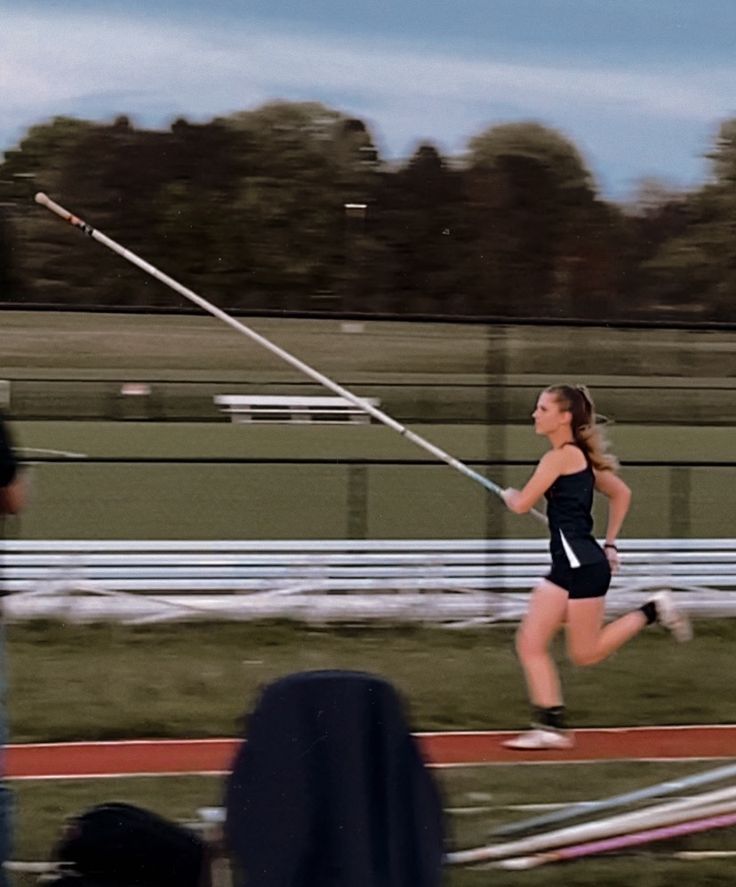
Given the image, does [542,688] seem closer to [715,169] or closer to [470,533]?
[715,169]

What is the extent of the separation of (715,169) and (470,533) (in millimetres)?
7659

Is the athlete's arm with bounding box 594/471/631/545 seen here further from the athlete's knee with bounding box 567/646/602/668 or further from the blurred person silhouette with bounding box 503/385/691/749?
the athlete's knee with bounding box 567/646/602/668

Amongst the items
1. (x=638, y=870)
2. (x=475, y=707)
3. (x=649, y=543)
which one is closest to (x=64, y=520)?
(x=649, y=543)

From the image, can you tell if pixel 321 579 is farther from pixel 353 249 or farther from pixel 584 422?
pixel 584 422

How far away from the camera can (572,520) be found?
22.1 ft

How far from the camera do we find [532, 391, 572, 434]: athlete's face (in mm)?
6715

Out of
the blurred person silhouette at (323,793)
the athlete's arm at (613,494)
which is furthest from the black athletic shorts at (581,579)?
the blurred person silhouette at (323,793)

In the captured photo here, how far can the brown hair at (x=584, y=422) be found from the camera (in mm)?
6746

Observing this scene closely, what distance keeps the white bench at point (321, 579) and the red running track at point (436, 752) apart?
2.95 metres

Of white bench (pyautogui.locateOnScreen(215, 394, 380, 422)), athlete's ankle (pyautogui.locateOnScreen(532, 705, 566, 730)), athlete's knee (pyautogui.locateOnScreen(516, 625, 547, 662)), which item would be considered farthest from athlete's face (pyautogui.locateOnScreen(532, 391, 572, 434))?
white bench (pyautogui.locateOnScreen(215, 394, 380, 422))

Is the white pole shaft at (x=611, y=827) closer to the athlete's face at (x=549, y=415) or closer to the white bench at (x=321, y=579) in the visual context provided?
the athlete's face at (x=549, y=415)

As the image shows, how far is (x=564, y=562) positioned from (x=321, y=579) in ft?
12.4

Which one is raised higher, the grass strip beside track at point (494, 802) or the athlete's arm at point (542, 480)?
the athlete's arm at point (542, 480)

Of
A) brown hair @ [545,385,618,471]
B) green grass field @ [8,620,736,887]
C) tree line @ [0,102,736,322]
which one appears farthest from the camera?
tree line @ [0,102,736,322]
